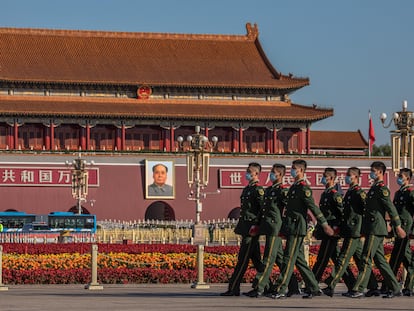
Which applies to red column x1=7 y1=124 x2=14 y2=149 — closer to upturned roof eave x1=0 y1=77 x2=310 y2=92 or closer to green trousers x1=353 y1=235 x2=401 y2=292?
upturned roof eave x1=0 y1=77 x2=310 y2=92

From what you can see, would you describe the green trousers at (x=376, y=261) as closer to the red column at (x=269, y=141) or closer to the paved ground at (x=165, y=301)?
the paved ground at (x=165, y=301)

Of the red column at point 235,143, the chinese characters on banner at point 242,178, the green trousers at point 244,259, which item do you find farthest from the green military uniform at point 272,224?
the red column at point 235,143

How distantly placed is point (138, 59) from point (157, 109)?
392 cm

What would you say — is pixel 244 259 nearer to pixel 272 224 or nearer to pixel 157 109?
pixel 272 224

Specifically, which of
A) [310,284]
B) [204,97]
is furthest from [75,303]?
[204,97]

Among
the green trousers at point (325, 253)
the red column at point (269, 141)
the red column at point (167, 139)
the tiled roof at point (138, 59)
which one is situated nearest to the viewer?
the green trousers at point (325, 253)

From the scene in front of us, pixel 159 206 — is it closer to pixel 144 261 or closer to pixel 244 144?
pixel 244 144

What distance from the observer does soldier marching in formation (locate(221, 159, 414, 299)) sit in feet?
59.2

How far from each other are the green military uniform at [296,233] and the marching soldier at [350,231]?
443 millimetres

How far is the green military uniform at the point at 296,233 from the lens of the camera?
1795cm

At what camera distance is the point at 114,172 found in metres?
60.9

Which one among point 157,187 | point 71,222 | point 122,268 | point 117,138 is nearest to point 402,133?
point 122,268

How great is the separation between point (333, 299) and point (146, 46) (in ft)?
165

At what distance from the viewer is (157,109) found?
209ft
